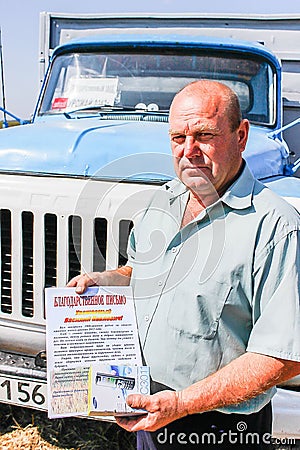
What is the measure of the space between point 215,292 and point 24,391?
151 cm

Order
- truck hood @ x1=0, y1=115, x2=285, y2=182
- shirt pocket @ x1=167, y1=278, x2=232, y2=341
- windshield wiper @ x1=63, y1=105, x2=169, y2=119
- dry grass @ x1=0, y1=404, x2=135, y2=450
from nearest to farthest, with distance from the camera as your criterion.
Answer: shirt pocket @ x1=167, y1=278, x2=232, y2=341 < truck hood @ x1=0, y1=115, x2=285, y2=182 < dry grass @ x1=0, y1=404, x2=135, y2=450 < windshield wiper @ x1=63, y1=105, x2=169, y2=119

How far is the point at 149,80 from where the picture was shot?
4.35 m

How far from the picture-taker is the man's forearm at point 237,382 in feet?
5.91

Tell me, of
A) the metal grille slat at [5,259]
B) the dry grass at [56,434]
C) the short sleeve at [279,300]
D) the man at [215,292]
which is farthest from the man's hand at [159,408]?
the dry grass at [56,434]

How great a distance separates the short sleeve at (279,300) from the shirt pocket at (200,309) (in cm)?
13

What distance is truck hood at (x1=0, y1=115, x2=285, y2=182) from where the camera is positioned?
2.90m

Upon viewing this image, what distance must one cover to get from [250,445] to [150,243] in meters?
0.83

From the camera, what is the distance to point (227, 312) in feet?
6.35

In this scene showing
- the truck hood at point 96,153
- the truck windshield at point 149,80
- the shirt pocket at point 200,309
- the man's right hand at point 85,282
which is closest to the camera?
the shirt pocket at point 200,309

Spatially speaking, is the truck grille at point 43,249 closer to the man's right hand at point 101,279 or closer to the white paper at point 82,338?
the man's right hand at point 101,279

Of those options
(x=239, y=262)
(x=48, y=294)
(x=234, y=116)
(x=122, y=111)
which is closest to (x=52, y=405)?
(x=48, y=294)

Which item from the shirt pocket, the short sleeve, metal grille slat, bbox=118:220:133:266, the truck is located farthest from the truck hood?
the short sleeve

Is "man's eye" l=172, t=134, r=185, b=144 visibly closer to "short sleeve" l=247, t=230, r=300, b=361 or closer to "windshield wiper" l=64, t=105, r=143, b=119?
"short sleeve" l=247, t=230, r=300, b=361

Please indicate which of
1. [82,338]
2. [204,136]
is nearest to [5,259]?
[82,338]
